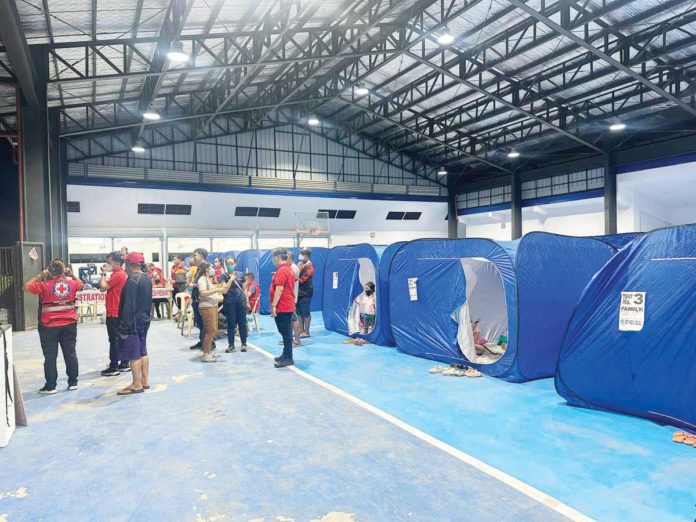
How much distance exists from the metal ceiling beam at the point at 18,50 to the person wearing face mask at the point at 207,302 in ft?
14.7

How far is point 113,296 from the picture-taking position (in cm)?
593

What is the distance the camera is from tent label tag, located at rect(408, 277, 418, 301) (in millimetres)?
7266

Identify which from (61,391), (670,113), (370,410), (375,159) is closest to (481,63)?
(670,113)

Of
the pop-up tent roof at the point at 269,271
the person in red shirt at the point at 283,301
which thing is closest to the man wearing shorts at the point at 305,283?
the person in red shirt at the point at 283,301

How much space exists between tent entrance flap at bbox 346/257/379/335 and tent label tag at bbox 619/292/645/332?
14.0 ft

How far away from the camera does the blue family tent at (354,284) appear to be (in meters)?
8.06

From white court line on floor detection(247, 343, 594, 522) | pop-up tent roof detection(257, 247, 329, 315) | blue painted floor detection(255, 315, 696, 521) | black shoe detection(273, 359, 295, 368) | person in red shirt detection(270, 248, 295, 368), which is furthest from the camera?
pop-up tent roof detection(257, 247, 329, 315)

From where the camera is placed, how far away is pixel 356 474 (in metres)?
3.32

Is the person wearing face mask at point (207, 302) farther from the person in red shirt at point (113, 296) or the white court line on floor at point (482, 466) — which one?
the white court line on floor at point (482, 466)

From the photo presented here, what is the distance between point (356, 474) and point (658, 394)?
115 inches

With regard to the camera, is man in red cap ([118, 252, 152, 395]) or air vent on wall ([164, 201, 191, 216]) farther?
Result: air vent on wall ([164, 201, 191, 216])

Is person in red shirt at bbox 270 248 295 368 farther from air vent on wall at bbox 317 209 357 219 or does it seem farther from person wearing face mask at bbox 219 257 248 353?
air vent on wall at bbox 317 209 357 219

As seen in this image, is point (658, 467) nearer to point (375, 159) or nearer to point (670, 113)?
point (670, 113)

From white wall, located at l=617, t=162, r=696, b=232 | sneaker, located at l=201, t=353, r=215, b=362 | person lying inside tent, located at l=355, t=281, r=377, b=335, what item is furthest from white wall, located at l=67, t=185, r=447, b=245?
sneaker, located at l=201, t=353, r=215, b=362
